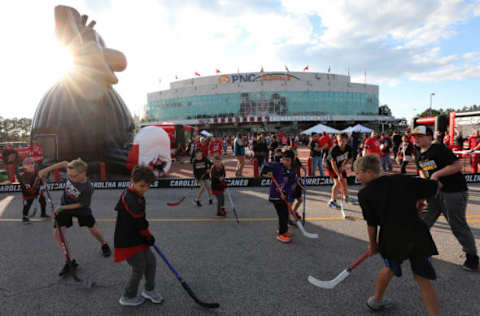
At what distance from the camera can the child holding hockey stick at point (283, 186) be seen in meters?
4.60

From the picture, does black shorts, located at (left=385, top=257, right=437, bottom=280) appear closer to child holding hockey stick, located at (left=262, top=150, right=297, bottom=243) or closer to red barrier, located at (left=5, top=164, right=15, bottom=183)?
child holding hockey stick, located at (left=262, top=150, right=297, bottom=243)

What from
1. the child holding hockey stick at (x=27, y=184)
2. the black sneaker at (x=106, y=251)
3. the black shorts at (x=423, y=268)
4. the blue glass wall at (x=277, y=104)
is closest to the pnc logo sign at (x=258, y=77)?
the blue glass wall at (x=277, y=104)

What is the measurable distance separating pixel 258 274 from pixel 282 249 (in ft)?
2.95

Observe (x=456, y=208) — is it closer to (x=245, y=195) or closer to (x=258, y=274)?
(x=258, y=274)

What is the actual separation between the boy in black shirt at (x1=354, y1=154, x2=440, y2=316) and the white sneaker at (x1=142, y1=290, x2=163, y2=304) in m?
2.32

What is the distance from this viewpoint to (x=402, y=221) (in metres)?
2.34

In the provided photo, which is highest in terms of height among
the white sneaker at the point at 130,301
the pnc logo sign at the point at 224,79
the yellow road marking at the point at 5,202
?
the pnc logo sign at the point at 224,79

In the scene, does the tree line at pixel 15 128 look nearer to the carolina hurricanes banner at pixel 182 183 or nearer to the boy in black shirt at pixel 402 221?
the carolina hurricanes banner at pixel 182 183

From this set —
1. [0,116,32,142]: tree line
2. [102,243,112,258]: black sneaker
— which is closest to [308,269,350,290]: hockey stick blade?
[102,243,112,258]: black sneaker

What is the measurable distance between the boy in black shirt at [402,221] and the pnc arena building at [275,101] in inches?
2321


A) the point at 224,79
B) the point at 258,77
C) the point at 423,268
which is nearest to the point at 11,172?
the point at 423,268

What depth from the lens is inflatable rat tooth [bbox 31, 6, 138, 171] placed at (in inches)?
412

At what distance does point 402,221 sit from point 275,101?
63.5 m

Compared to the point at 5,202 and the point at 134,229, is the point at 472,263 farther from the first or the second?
the point at 5,202
